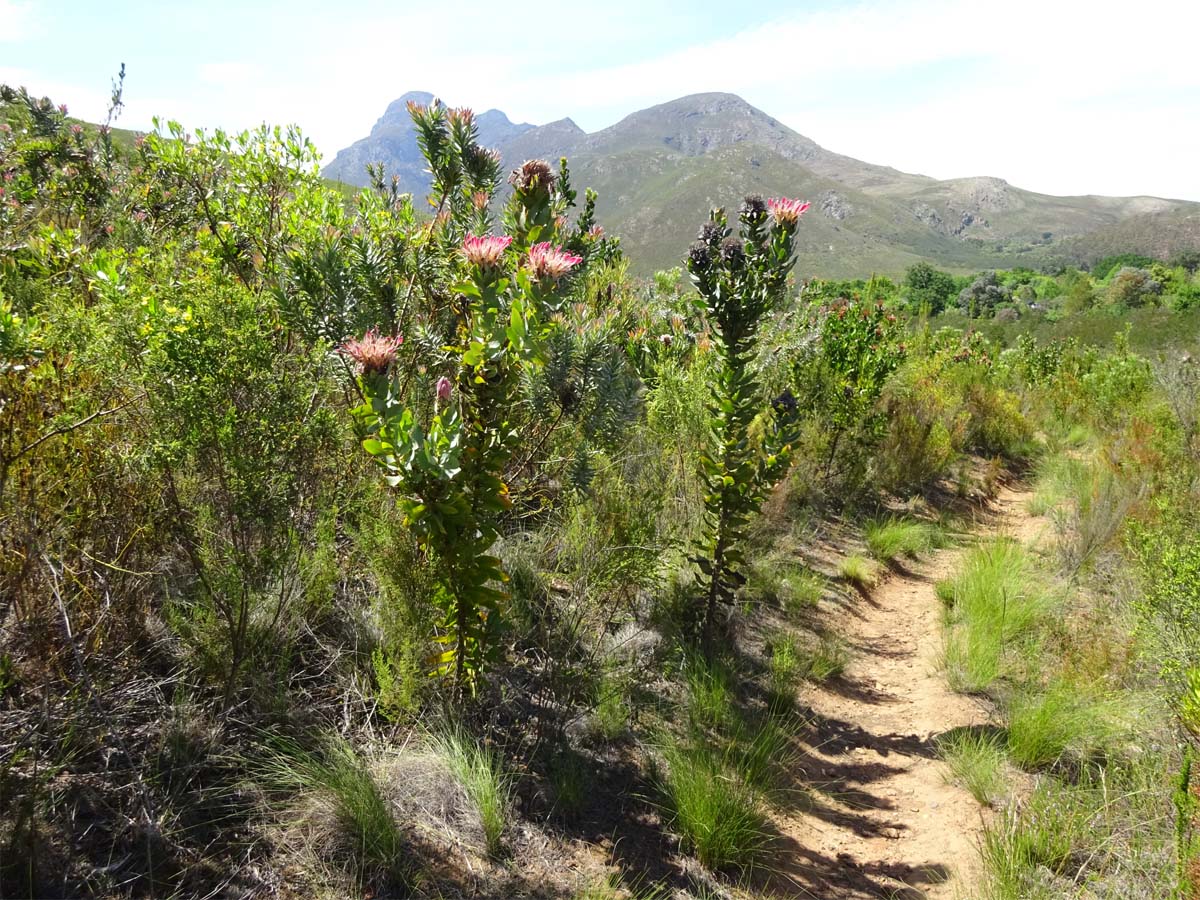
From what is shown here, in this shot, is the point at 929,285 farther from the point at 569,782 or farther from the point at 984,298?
the point at 569,782

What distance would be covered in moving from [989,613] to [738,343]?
285 cm

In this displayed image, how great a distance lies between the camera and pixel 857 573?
5.95m

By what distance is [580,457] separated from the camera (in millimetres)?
3846

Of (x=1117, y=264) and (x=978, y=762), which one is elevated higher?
(x=1117, y=264)

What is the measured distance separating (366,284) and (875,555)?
5.39 m

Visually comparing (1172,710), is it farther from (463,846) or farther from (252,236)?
(252,236)

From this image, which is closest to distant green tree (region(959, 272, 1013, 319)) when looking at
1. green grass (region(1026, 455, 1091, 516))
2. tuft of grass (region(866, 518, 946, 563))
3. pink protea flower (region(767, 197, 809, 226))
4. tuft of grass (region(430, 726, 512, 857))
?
green grass (region(1026, 455, 1091, 516))

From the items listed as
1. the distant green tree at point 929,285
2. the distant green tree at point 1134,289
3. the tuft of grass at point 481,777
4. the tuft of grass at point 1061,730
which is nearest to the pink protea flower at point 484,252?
the tuft of grass at point 481,777

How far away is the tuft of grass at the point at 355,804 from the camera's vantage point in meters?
2.39

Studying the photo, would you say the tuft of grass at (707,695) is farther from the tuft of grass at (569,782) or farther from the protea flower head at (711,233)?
the protea flower head at (711,233)

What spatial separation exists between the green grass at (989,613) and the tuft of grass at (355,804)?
142 inches

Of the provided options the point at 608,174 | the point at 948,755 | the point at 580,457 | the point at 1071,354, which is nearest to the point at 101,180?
the point at 580,457

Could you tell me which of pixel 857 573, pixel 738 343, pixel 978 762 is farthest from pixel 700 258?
pixel 857 573

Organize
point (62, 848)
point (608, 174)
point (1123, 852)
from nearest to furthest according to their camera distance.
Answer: point (62, 848)
point (1123, 852)
point (608, 174)
